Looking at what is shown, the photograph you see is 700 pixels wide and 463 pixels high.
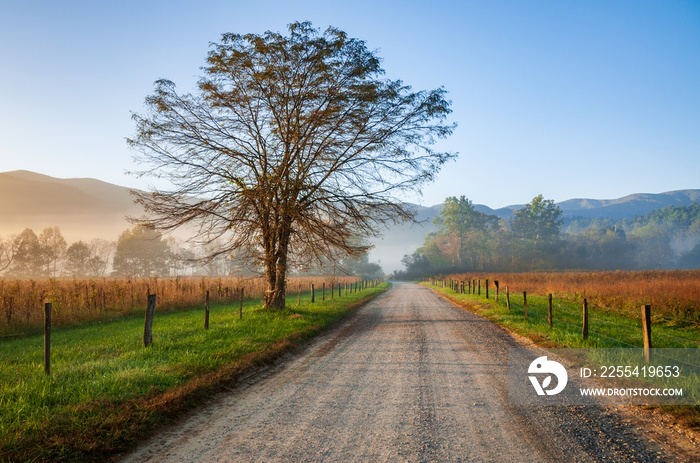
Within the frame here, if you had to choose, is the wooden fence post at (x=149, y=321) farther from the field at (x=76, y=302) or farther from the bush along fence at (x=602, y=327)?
the bush along fence at (x=602, y=327)

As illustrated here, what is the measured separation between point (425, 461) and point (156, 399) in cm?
394

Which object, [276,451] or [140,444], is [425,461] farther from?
[140,444]

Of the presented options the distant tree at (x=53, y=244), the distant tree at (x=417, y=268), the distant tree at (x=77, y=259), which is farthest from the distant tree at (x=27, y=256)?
the distant tree at (x=417, y=268)

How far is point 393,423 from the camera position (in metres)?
4.55

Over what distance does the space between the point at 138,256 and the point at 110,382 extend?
83782 mm

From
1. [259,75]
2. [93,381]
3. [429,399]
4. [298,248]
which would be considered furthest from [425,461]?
[259,75]

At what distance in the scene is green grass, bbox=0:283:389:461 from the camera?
3994mm

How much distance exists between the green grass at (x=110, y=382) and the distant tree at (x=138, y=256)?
230 ft

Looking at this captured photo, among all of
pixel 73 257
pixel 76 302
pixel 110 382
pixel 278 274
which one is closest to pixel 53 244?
pixel 73 257

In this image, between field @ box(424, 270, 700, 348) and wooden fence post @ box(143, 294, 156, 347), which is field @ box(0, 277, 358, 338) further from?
field @ box(424, 270, 700, 348)

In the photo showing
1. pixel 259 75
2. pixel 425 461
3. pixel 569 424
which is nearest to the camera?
pixel 425 461

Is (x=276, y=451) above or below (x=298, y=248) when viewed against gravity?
below

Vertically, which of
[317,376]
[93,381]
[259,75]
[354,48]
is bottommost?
[317,376]

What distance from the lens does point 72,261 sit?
7225 centimetres
